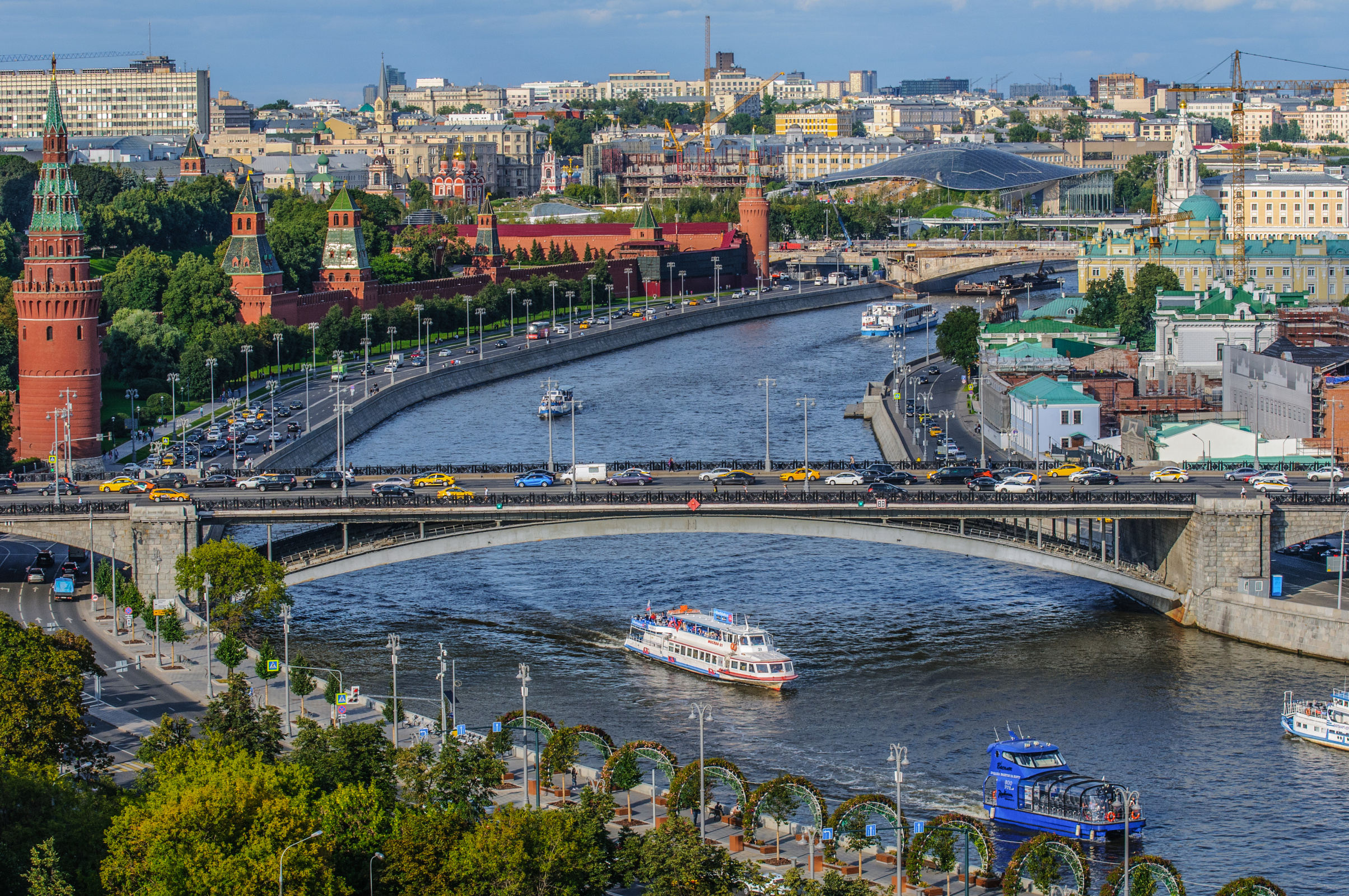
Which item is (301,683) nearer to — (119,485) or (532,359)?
(119,485)

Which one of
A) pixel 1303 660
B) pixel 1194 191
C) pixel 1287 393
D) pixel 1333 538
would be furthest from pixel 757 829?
pixel 1194 191

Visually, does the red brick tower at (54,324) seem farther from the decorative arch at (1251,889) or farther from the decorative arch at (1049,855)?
the decorative arch at (1251,889)

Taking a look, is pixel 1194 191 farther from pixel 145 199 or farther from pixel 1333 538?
pixel 1333 538

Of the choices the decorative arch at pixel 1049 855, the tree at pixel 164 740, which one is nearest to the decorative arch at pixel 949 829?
the decorative arch at pixel 1049 855

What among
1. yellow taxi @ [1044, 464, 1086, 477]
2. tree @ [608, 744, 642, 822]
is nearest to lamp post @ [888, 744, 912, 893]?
tree @ [608, 744, 642, 822]

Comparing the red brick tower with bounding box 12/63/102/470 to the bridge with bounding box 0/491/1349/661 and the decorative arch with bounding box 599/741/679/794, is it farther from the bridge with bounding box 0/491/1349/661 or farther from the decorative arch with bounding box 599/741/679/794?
the decorative arch with bounding box 599/741/679/794

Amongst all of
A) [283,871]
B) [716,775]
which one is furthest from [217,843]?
[716,775]
